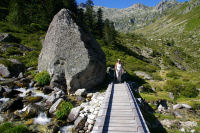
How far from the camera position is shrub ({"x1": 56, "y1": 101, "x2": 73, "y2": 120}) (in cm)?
1198

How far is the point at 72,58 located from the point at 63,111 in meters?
6.82

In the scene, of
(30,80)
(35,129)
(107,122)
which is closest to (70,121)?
(35,129)

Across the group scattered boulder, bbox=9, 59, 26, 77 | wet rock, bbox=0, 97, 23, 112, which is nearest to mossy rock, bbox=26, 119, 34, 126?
wet rock, bbox=0, 97, 23, 112

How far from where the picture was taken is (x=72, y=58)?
17062 mm

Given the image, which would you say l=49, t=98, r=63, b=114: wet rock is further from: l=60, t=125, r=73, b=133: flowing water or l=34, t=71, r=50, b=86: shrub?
l=34, t=71, r=50, b=86: shrub

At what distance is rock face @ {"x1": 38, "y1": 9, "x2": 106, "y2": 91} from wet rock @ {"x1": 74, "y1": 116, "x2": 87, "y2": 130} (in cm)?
573

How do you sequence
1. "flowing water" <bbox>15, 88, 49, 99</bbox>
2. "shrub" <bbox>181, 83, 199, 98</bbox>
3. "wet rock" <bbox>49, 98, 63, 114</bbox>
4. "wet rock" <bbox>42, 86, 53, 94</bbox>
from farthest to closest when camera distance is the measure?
"shrub" <bbox>181, 83, 199, 98</bbox> < "wet rock" <bbox>42, 86, 53, 94</bbox> < "flowing water" <bbox>15, 88, 49, 99</bbox> < "wet rock" <bbox>49, 98, 63, 114</bbox>

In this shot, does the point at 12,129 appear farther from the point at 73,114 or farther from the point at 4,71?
the point at 4,71

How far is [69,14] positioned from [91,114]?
1350cm

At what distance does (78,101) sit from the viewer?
14805mm

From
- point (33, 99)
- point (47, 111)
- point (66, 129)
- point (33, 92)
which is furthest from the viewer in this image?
point (33, 92)

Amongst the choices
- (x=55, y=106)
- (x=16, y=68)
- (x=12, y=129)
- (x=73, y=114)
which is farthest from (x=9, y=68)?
(x=73, y=114)

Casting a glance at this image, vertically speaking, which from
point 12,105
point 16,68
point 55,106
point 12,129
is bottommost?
point 12,129

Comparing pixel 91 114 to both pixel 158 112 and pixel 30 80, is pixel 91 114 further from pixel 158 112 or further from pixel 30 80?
pixel 30 80
